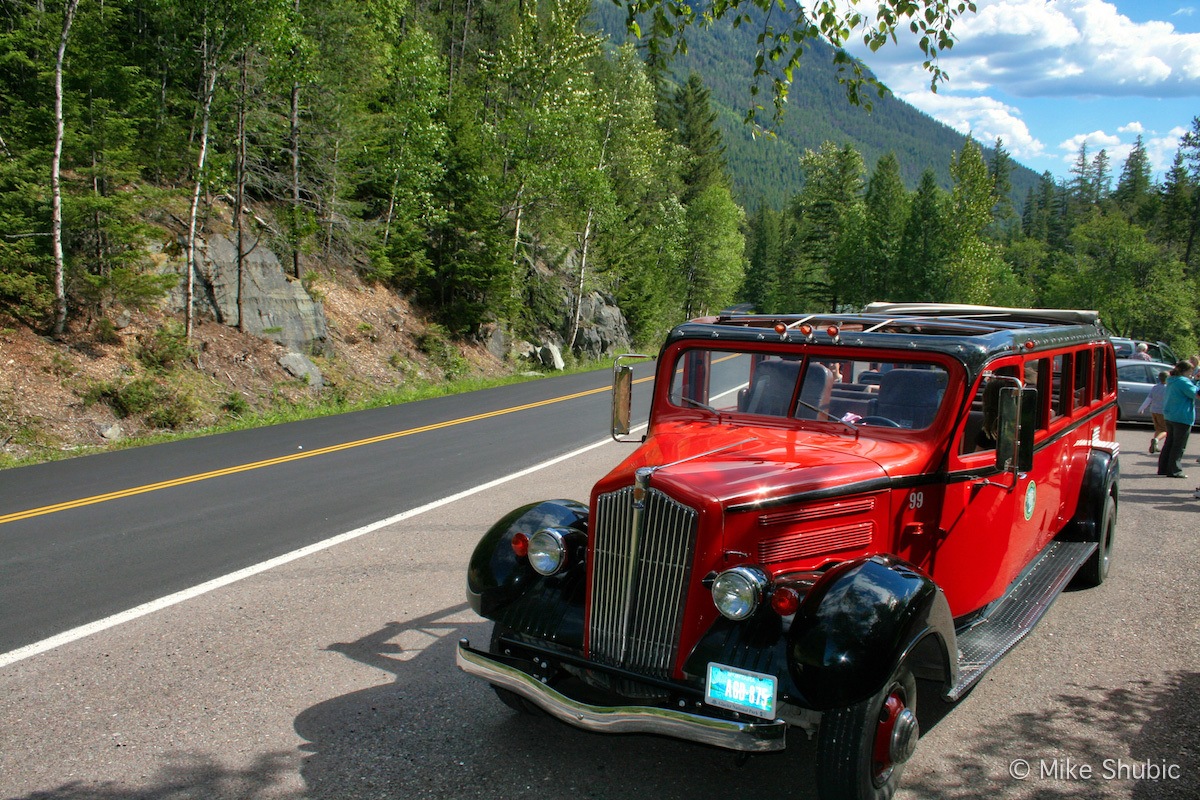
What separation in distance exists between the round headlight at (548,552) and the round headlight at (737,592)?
99 centimetres

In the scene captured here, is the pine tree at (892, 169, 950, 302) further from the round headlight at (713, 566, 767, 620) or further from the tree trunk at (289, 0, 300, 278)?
the round headlight at (713, 566, 767, 620)

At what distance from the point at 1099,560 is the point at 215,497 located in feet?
30.1

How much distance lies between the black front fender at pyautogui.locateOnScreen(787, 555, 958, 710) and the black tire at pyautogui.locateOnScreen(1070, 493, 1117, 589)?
Result: 415 centimetres

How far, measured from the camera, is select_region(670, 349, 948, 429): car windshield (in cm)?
506

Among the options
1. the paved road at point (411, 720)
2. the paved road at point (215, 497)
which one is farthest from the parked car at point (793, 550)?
the paved road at point (215, 497)

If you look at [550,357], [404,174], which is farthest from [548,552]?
[550,357]

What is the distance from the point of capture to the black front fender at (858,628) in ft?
11.8

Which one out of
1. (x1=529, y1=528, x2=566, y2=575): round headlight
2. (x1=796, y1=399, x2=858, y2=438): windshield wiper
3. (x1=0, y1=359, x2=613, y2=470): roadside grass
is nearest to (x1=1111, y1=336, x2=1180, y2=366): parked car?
(x1=0, y1=359, x2=613, y2=470): roadside grass

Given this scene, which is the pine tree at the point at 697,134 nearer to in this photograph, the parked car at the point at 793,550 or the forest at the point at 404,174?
the forest at the point at 404,174

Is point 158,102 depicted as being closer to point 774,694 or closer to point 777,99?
point 777,99

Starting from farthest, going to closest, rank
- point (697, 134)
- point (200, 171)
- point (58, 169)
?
point (697, 134) → point (200, 171) → point (58, 169)

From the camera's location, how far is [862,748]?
3641 millimetres

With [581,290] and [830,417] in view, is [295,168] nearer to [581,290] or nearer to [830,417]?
[581,290]

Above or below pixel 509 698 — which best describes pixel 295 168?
above
